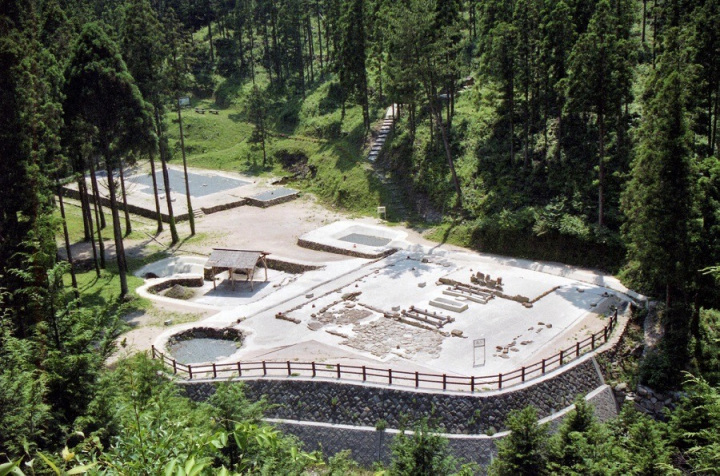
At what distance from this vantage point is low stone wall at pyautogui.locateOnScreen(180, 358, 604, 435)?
20.9 metres

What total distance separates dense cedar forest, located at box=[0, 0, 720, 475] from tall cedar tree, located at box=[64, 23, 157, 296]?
10 cm

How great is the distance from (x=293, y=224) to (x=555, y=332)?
21626 millimetres

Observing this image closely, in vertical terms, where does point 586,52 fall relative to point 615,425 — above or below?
above

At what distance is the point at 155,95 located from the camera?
3756 cm

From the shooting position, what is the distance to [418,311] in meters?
26.9

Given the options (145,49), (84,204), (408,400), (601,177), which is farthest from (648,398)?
(145,49)

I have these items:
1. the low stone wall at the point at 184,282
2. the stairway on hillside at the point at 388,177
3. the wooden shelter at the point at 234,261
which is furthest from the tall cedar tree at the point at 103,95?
the stairway on hillside at the point at 388,177

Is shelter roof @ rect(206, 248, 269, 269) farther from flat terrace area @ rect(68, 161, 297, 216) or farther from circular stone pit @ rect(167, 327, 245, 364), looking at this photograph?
flat terrace area @ rect(68, 161, 297, 216)

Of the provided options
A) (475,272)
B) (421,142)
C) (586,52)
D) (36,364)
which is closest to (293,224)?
(421,142)

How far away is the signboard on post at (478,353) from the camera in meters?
22.8

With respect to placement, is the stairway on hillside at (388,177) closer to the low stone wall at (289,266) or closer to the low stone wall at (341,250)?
Result: the low stone wall at (341,250)

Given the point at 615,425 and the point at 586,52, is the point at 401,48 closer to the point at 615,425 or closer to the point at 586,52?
the point at 586,52

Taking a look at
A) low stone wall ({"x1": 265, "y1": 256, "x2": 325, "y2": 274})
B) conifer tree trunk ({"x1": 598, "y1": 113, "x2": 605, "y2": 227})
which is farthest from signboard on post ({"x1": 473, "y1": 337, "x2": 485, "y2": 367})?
low stone wall ({"x1": 265, "y1": 256, "x2": 325, "y2": 274})

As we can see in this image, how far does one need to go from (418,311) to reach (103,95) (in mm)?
18438
